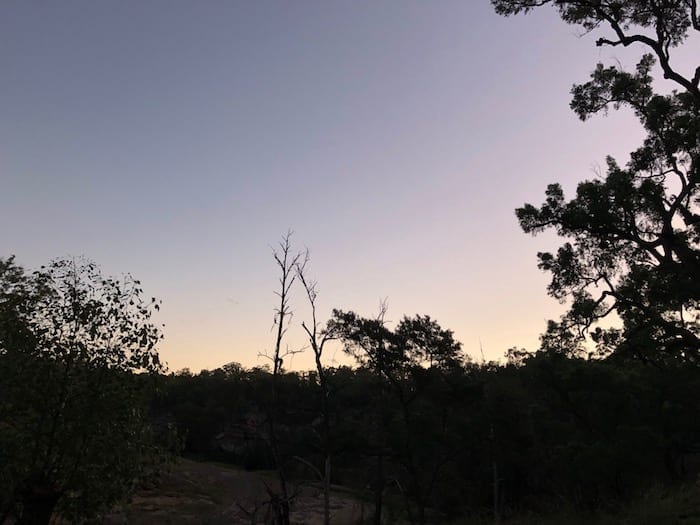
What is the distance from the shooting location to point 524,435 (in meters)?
37.2

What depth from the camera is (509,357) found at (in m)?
57.9

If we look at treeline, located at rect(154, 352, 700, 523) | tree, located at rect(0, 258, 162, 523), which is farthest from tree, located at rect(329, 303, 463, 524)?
tree, located at rect(0, 258, 162, 523)

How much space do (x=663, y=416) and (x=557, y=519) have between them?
1241 centimetres

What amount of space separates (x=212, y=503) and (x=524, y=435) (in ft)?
81.2

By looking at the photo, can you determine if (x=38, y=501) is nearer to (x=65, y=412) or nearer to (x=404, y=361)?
(x=65, y=412)

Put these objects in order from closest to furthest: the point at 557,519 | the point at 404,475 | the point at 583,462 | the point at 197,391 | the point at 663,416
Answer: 1. the point at 557,519
2. the point at 583,462
3. the point at 663,416
4. the point at 404,475
5. the point at 197,391

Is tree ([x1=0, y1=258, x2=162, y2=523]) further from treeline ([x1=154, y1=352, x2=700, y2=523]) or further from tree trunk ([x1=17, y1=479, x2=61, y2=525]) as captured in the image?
treeline ([x1=154, y1=352, x2=700, y2=523])

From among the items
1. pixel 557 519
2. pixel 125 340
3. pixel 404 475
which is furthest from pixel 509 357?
pixel 125 340

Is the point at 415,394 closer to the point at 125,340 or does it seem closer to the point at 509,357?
the point at 125,340

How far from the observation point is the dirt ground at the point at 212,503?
36544 millimetres

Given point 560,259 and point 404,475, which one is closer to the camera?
point 560,259

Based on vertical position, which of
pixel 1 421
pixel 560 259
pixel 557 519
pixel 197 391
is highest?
pixel 197 391

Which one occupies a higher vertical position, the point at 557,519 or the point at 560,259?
the point at 560,259

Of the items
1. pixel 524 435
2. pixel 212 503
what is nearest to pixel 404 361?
pixel 524 435
